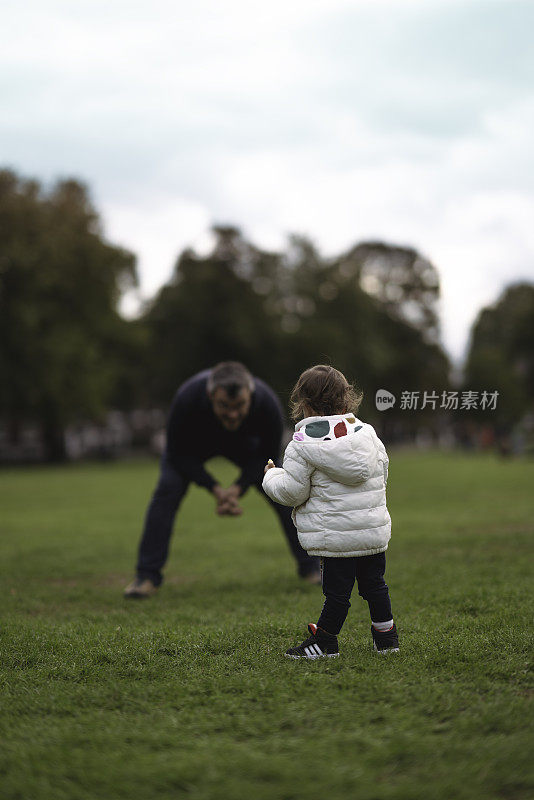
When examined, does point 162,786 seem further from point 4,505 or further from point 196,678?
point 4,505

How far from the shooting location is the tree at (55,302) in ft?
122

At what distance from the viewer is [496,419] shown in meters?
52.6

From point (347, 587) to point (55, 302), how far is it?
3902cm

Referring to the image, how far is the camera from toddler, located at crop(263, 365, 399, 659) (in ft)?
13.7

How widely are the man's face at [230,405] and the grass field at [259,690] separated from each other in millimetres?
1455

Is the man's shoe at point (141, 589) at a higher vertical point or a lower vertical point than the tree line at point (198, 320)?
lower

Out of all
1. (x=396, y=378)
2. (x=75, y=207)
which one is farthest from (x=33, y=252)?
(x=396, y=378)

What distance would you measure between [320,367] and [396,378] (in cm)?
5595

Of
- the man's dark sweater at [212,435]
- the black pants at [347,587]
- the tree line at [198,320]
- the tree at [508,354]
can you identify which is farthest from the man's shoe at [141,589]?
the tree at [508,354]

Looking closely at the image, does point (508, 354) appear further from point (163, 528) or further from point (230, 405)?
point (230, 405)

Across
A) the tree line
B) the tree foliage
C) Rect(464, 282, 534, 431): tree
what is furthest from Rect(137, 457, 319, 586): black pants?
the tree foliage

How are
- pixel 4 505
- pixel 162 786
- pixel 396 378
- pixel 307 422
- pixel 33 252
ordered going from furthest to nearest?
pixel 396 378 < pixel 33 252 < pixel 4 505 < pixel 307 422 < pixel 162 786

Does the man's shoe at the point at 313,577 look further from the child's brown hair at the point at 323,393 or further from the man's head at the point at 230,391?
the child's brown hair at the point at 323,393

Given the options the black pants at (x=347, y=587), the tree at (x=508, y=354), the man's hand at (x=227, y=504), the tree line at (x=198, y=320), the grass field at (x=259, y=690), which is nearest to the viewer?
the grass field at (x=259, y=690)
